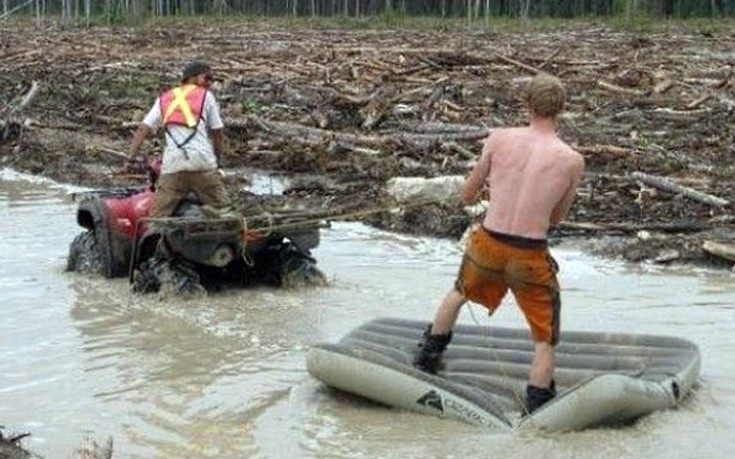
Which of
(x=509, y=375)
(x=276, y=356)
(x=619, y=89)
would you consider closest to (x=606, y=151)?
(x=619, y=89)

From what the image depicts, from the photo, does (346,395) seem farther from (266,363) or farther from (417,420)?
(266,363)

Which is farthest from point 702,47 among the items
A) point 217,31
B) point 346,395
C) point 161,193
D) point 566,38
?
point 346,395

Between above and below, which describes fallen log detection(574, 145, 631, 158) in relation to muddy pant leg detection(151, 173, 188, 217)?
below

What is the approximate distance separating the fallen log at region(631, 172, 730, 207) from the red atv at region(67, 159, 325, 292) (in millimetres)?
4043

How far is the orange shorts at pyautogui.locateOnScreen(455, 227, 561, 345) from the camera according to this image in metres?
6.31

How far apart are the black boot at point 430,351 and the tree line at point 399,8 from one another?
39874 millimetres

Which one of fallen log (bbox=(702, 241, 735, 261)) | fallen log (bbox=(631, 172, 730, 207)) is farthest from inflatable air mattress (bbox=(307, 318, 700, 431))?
fallen log (bbox=(631, 172, 730, 207))

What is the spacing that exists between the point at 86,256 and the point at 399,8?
5450 centimetres

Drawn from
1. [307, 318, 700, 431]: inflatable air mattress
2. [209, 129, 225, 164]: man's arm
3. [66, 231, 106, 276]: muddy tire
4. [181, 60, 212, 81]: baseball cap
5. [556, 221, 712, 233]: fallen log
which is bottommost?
[66, 231, 106, 276]: muddy tire

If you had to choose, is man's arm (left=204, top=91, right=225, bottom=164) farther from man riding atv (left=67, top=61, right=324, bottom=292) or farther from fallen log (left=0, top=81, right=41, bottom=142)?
fallen log (left=0, top=81, right=41, bottom=142)

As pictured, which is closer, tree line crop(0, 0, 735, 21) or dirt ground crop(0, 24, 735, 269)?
dirt ground crop(0, 24, 735, 269)

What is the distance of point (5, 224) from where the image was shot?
→ 45.5 feet

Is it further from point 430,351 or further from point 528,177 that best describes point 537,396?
point 528,177

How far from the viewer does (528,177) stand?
623 cm
